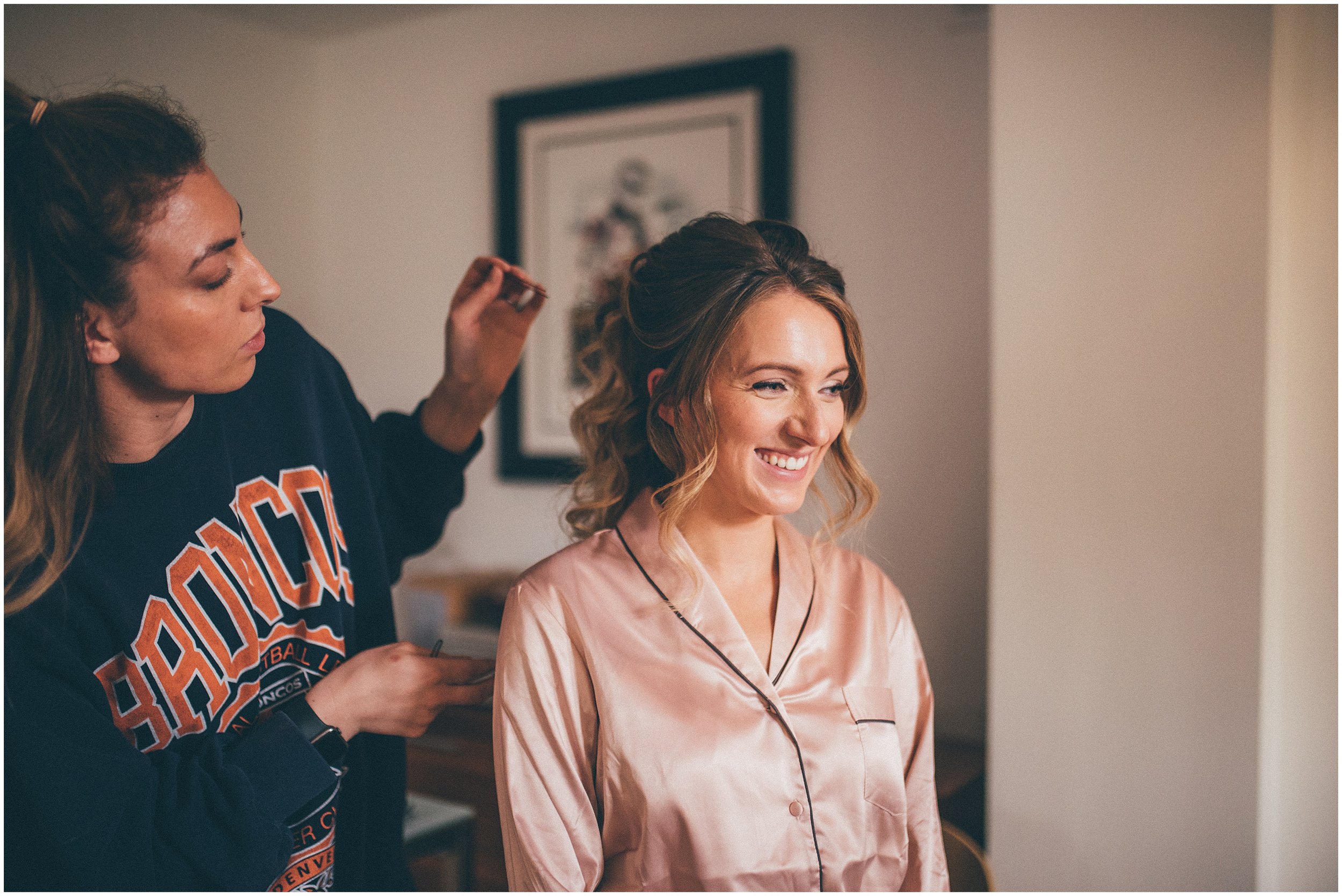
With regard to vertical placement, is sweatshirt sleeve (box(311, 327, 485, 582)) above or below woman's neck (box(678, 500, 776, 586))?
above

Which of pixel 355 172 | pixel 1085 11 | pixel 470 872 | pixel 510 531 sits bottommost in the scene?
pixel 470 872

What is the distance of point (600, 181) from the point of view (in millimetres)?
2719

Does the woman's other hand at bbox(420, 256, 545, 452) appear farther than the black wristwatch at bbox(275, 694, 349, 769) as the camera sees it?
Yes

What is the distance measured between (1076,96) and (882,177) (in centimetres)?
72

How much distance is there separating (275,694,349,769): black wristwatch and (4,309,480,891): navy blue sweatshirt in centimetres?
1

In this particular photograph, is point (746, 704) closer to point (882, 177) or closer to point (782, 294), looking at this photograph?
point (782, 294)

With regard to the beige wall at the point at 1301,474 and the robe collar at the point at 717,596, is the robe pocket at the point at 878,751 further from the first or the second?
the beige wall at the point at 1301,474

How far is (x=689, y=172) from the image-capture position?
259 centimetres

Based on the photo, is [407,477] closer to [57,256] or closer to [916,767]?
[57,256]

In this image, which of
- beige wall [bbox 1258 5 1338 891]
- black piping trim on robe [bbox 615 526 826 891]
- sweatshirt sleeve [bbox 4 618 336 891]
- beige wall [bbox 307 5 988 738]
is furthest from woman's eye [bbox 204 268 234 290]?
beige wall [bbox 1258 5 1338 891]

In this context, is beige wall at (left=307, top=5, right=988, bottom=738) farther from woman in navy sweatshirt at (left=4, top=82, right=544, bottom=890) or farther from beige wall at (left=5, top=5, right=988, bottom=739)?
woman in navy sweatshirt at (left=4, top=82, right=544, bottom=890)

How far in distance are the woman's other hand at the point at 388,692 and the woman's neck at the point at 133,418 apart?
0.99 ft

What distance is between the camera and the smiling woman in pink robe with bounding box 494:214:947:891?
3.42ft

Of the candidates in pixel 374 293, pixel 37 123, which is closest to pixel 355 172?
pixel 374 293
